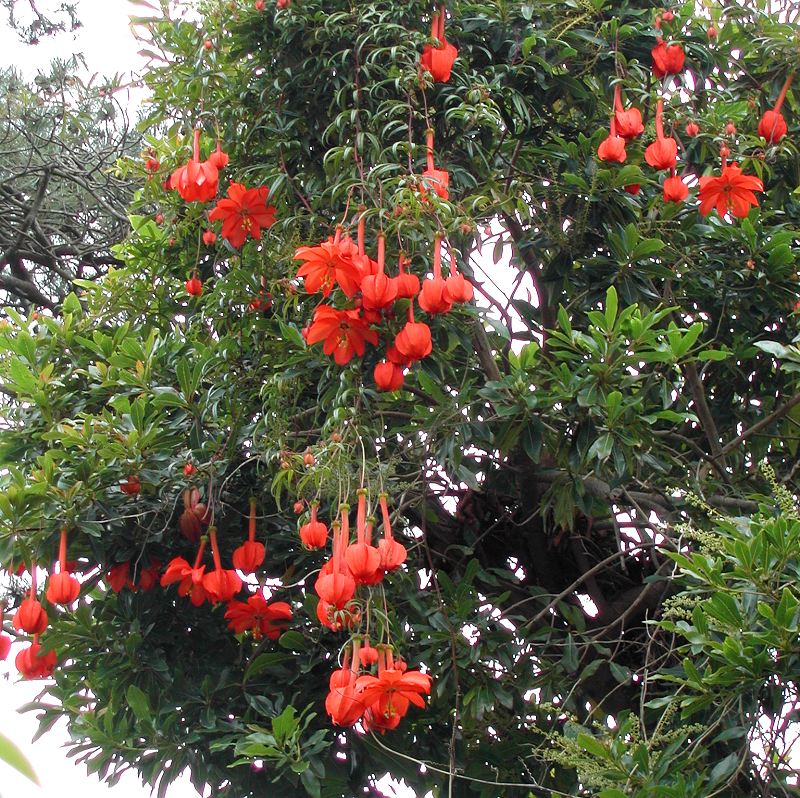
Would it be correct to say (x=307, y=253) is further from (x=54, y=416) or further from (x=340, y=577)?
(x=54, y=416)

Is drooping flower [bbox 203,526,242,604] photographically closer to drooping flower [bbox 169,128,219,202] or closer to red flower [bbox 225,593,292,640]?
red flower [bbox 225,593,292,640]

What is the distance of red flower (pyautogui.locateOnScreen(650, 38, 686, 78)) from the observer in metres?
3.24

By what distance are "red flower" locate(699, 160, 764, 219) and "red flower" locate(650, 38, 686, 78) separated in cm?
34

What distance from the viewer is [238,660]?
10.5ft

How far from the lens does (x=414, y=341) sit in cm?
246

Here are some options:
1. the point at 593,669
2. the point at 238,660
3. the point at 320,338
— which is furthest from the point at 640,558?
the point at 320,338

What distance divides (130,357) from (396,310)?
98 centimetres

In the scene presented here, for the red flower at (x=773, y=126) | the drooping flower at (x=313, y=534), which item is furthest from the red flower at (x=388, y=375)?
the red flower at (x=773, y=126)

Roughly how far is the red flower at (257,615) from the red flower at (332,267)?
92 centimetres

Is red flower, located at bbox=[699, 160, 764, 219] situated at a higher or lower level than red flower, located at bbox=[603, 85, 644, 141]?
Answer: lower

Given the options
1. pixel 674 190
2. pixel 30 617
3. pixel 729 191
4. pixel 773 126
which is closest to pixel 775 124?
pixel 773 126

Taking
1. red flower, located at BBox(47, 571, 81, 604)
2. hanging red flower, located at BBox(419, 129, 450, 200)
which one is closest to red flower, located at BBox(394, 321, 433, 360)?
hanging red flower, located at BBox(419, 129, 450, 200)

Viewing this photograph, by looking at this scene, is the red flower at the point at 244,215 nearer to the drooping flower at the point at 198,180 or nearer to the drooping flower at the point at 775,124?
the drooping flower at the point at 198,180

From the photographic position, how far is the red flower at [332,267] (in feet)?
8.00
